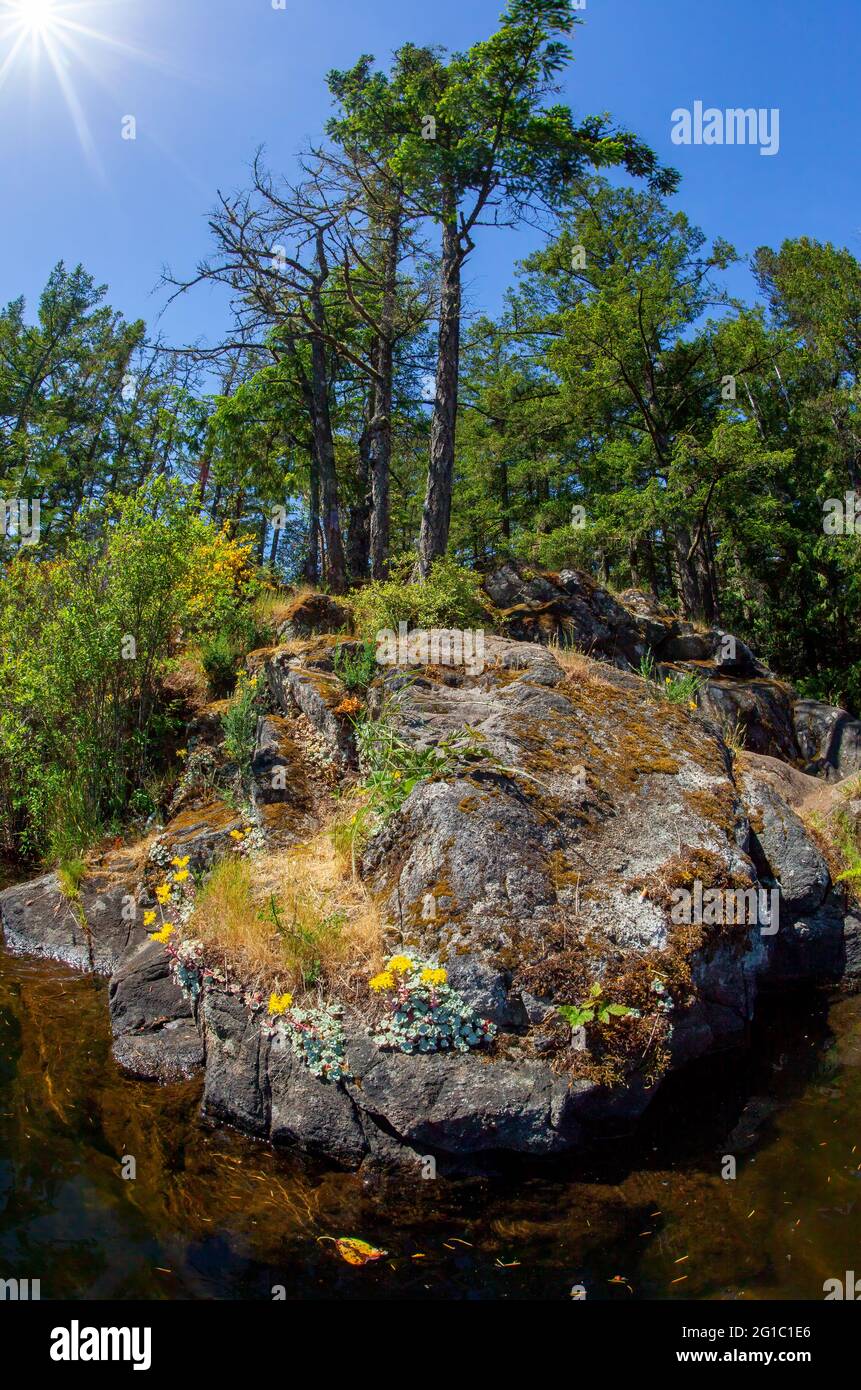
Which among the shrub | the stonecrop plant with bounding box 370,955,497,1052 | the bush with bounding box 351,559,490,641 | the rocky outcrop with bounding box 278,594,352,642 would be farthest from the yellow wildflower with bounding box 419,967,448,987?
the rocky outcrop with bounding box 278,594,352,642

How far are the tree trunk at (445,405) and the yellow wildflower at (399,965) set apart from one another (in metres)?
8.66

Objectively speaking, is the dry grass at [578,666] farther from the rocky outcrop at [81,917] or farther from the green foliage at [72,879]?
the green foliage at [72,879]

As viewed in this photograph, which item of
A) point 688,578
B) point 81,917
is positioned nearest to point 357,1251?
point 81,917

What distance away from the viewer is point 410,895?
17.8ft

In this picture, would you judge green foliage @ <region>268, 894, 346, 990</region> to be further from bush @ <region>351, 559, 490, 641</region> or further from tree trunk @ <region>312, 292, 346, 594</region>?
tree trunk @ <region>312, 292, 346, 594</region>

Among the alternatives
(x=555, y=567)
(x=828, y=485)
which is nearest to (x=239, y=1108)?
(x=555, y=567)

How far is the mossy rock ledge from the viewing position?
449cm

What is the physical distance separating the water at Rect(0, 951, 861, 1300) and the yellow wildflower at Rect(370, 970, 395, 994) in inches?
40.0

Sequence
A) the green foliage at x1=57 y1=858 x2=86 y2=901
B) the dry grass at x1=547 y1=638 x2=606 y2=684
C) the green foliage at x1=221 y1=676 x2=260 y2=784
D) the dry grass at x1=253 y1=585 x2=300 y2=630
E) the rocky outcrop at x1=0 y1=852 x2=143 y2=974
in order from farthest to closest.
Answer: the dry grass at x1=253 y1=585 x2=300 y2=630, the green foliage at x1=221 y1=676 x2=260 y2=784, the dry grass at x1=547 y1=638 x2=606 y2=684, the green foliage at x1=57 y1=858 x2=86 y2=901, the rocky outcrop at x1=0 y1=852 x2=143 y2=974

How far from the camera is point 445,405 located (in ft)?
42.1

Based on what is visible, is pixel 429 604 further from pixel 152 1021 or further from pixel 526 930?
pixel 152 1021

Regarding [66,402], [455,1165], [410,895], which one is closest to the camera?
[455,1165]

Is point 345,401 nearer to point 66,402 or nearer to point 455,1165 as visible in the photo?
point 66,402
